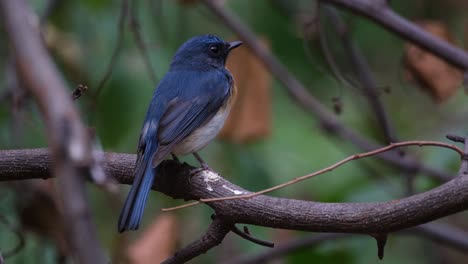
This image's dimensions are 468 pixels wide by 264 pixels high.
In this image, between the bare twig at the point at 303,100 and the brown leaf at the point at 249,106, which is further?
the bare twig at the point at 303,100

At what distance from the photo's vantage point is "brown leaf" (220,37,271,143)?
4.40m

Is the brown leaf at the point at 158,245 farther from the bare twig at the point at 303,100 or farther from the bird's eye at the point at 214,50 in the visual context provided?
the bare twig at the point at 303,100

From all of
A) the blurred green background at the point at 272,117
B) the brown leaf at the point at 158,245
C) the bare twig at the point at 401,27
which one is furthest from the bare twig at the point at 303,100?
the brown leaf at the point at 158,245

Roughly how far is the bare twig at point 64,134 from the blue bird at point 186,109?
1.94m

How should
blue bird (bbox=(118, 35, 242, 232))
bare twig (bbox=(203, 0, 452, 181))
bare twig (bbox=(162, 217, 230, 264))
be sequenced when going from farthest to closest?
bare twig (bbox=(203, 0, 452, 181)), blue bird (bbox=(118, 35, 242, 232)), bare twig (bbox=(162, 217, 230, 264))

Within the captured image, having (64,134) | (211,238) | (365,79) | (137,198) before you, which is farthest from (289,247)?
(64,134)

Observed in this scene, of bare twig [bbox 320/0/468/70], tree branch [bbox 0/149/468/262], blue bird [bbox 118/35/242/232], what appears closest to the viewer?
tree branch [bbox 0/149/468/262]

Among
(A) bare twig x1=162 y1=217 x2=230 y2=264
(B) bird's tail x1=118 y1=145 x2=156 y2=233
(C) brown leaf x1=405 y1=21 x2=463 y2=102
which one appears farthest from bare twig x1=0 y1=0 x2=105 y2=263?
(C) brown leaf x1=405 y1=21 x2=463 y2=102

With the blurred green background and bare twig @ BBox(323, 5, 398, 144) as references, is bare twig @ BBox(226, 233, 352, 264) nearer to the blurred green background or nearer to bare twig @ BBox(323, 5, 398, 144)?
the blurred green background

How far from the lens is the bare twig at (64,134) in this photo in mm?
807

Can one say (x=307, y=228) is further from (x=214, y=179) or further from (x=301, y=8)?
(x=301, y=8)

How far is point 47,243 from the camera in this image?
13.8 ft

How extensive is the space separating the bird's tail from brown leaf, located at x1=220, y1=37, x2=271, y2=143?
1.42 meters

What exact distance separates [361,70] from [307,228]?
2.71 metres
